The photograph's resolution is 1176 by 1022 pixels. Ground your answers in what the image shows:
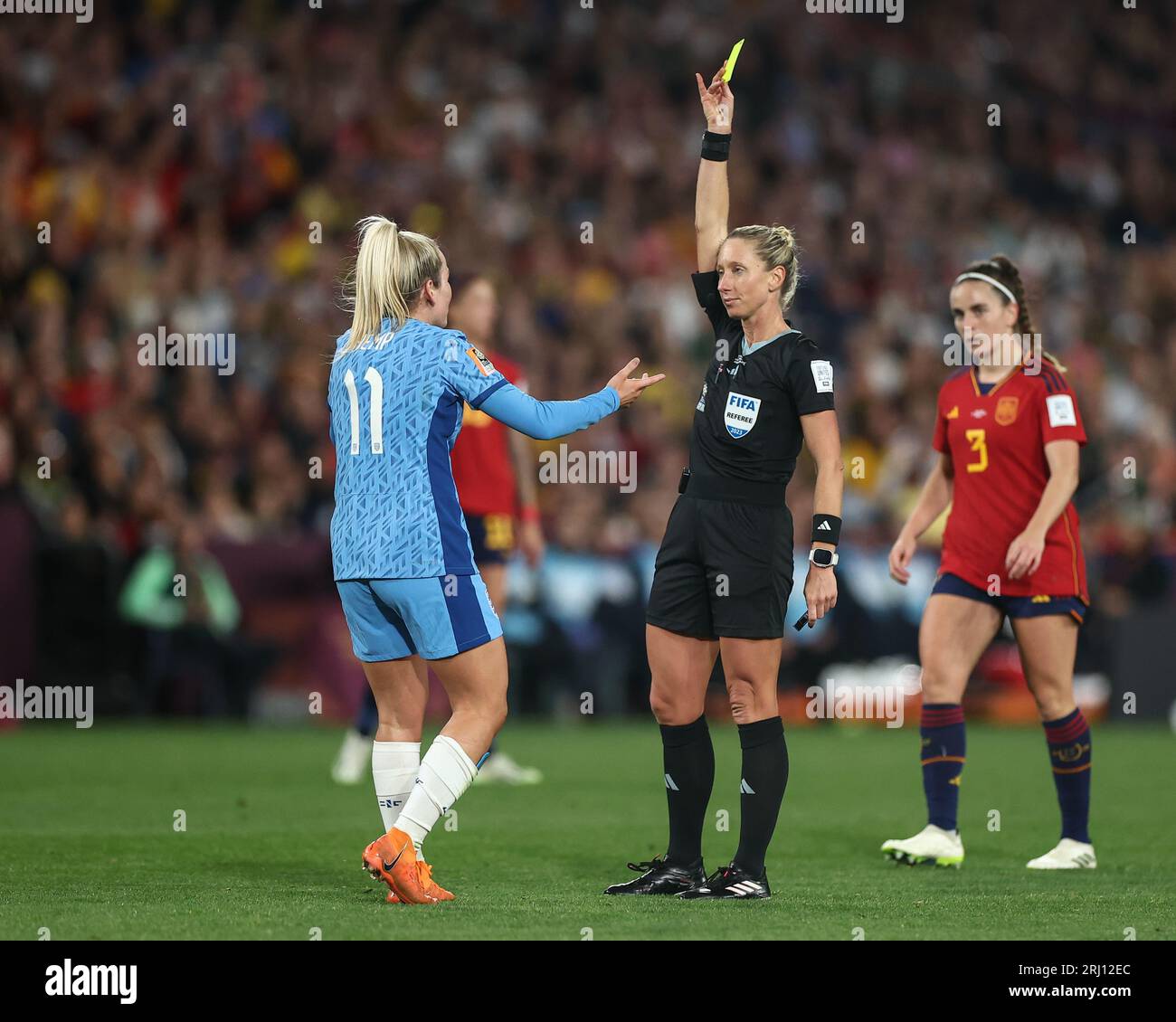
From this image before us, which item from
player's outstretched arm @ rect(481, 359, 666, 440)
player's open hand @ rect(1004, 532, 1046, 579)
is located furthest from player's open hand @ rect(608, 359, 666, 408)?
player's open hand @ rect(1004, 532, 1046, 579)

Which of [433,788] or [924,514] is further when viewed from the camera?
[924,514]

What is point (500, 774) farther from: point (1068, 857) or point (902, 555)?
point (1068, 857)

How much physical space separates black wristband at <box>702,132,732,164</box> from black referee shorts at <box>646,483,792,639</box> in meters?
1.25

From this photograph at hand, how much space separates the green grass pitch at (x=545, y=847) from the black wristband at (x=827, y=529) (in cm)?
127

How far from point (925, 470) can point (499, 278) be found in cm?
470

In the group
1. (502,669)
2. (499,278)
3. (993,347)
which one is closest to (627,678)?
(499,278)

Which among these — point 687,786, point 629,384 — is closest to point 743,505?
point 629,384

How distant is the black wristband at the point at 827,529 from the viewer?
21.1 feet

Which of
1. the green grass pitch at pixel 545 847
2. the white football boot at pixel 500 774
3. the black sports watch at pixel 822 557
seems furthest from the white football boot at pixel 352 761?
the black sports watch at pixel 822 557

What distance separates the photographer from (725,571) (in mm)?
6535

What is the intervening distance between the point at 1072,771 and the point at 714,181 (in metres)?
2.96

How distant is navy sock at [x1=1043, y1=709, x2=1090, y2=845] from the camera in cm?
770

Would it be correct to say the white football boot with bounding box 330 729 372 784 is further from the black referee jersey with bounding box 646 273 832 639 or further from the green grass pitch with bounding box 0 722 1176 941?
the black referee jersey with bounding box 646 273 832 639

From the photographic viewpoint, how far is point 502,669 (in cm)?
642
